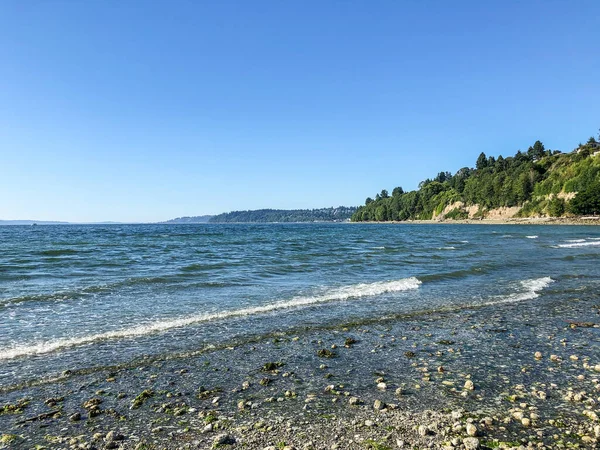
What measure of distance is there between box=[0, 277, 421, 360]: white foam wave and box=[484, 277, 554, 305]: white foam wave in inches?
185

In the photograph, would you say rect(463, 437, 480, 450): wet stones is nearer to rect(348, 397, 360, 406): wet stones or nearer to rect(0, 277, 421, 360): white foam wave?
rect(348, 397, 360, 406): wet stones

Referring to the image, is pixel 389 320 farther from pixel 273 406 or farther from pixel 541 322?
pixel 273 406

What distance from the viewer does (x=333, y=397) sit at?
740cm

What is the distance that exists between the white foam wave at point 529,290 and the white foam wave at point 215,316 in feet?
15.4

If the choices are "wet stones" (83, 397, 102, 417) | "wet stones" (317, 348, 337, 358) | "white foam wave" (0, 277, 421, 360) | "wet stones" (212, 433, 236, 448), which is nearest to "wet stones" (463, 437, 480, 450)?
"wet stones" (212, 433, 236, 448)

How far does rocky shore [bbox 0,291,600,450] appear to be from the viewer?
234 inches

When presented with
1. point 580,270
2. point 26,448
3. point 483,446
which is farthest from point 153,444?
point 580,270

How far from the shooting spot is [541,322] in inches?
506

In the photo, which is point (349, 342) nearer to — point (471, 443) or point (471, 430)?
point (471, 430)

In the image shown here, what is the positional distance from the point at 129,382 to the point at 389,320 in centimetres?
887

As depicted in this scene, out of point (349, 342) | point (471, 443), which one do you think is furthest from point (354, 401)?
point (349, 342)

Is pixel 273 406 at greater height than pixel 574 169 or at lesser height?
lesser

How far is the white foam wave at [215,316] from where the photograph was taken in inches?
413

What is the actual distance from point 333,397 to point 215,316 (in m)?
7.72
